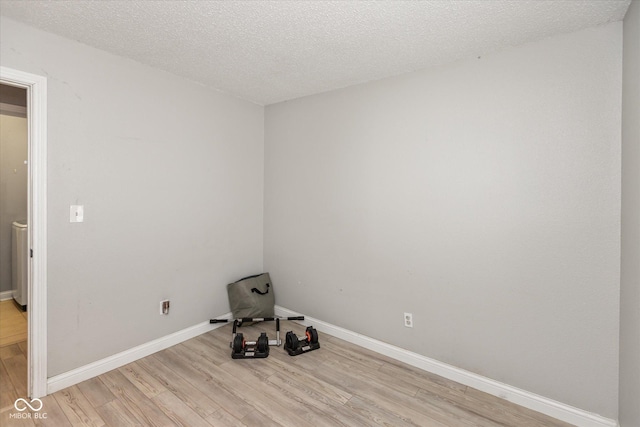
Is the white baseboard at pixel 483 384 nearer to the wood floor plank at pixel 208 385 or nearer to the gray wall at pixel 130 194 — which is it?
the wood floor plank at pixel 208 385

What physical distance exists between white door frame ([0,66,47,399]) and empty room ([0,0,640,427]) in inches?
0.6

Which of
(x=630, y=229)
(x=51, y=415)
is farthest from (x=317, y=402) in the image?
(x=630, y=229)

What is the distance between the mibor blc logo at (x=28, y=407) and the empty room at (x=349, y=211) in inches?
0.4

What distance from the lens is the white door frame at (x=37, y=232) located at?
2020 mm

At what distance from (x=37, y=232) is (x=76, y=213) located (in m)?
0.25

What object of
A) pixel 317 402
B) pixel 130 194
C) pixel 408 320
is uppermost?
pixel 130 194

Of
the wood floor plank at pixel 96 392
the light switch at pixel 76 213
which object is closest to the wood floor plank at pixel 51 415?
the wood floor plank at pixel 96 392

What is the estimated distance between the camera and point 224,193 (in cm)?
324

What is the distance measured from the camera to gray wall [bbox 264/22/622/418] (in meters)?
1.85

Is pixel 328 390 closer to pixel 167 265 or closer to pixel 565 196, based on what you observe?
pixel 167 265

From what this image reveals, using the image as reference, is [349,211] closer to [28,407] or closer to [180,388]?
[180,388]

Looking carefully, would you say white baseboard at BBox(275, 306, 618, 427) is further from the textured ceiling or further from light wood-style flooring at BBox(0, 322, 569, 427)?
the textured ceiling

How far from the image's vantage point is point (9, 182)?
12.7 feet

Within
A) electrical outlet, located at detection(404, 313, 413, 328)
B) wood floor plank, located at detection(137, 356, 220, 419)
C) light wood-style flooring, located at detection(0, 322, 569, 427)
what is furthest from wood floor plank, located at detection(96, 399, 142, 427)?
electrical outlet, located at detection(404, 313, 413, 328)
